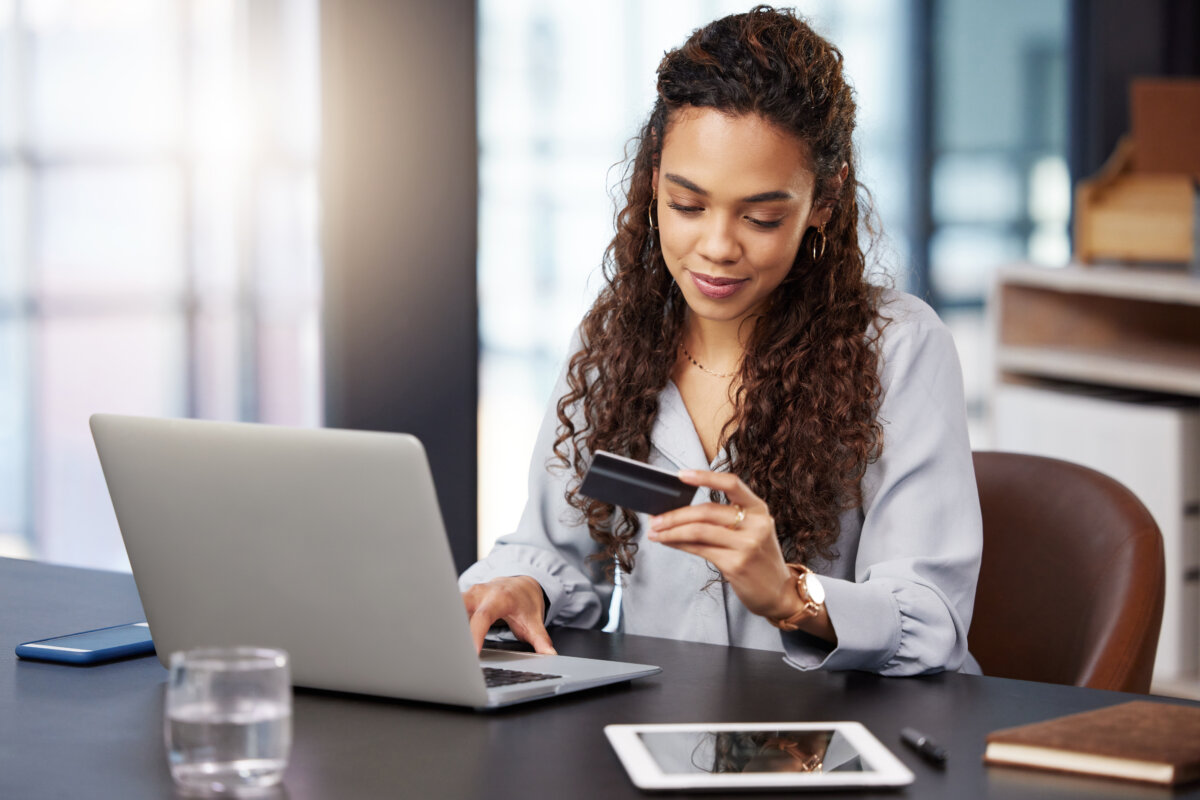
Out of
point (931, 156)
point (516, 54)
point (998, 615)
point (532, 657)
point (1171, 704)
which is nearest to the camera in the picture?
point (1171, 704)

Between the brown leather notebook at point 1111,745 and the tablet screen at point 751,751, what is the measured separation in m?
0.11

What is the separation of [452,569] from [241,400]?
8.38 feet

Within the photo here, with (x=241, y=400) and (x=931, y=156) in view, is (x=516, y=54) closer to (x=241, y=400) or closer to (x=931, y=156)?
(x=241, y=400)

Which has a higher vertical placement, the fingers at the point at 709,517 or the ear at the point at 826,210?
the ear at the point at 826,210

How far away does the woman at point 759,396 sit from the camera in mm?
1431

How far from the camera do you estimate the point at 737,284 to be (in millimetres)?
1498


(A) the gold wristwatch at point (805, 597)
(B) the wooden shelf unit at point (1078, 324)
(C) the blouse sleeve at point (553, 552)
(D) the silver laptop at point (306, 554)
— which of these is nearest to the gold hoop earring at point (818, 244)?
(C) the blouse sleeve at point (553, 552)

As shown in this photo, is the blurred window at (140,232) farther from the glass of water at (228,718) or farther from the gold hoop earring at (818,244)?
the glass of water at (228,718)

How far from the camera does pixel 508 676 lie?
1163mm

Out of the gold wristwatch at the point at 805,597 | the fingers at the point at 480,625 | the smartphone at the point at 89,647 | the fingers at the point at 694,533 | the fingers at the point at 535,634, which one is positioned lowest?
the fingers at the point at 535,634

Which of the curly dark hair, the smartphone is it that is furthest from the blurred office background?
the smartphone

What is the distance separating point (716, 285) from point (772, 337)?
15cm

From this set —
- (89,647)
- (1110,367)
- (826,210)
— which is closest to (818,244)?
(826,210)

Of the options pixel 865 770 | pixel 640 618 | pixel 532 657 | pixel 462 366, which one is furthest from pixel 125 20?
pixel 865 770
